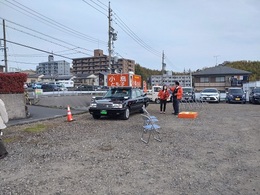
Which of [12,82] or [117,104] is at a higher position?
[12,82]

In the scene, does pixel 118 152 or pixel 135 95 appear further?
pixel 135 95

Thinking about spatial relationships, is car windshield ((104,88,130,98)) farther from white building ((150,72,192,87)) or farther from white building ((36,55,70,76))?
white building ((36,55,70,76))

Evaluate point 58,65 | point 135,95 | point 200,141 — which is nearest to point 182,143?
point 200,141

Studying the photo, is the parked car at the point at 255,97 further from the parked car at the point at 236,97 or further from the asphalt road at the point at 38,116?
the asphalt road at the point at 38,116

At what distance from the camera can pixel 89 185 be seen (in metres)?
4.04

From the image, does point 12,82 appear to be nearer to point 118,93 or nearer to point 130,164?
point 118,93

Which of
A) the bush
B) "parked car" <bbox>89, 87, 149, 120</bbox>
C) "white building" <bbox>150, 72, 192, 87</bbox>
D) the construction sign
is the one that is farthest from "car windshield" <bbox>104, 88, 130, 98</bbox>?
"white building" <bbox>150, 72, 192, 87</bbox>

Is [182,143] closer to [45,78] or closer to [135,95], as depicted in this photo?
[135,95]

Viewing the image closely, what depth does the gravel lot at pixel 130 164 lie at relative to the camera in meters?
3.97

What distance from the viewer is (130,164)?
5.15m

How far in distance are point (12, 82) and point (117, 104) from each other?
523cm

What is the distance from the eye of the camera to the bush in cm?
1141

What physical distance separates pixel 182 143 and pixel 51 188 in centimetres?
414

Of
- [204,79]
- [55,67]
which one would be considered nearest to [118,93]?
[204,79]
